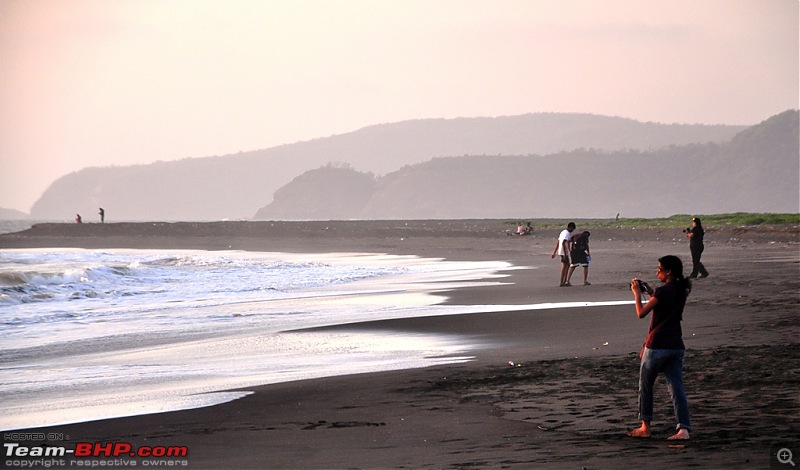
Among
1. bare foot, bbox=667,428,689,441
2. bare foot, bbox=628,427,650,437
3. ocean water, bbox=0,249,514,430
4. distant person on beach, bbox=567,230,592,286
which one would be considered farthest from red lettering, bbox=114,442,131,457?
distant person on beach, bbox=567,230,592,286

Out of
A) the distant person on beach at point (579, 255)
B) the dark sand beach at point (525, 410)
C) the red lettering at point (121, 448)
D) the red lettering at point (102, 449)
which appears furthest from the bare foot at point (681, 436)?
the distant person on beach at point (579, 255)

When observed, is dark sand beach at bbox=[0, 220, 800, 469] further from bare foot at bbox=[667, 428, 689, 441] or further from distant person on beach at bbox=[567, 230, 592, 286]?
distant person on beach at bbox=[567, 230, 592, 286]

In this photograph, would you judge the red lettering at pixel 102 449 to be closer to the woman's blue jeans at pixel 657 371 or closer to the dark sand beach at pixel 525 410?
the dark sand beach at pixel 525 410

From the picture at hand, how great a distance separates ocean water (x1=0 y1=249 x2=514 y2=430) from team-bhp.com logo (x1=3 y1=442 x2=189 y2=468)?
118 centimetres

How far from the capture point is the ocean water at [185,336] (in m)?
10.4

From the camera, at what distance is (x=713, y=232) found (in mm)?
54750

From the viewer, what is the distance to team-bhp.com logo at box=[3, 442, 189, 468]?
7.33 metres

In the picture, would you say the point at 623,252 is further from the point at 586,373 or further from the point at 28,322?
the point at 586,373

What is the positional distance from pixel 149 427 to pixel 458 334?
699 cm

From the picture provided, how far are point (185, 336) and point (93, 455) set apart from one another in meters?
7.83

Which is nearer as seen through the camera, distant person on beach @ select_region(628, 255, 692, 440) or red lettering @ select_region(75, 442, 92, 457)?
red lettering @ select_region(75, 442, 92, 457)

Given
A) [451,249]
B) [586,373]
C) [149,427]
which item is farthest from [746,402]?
[451,249]

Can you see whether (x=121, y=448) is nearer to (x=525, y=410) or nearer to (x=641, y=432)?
(x=525, y=410)

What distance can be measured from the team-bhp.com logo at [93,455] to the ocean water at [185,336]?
118 centimetres
